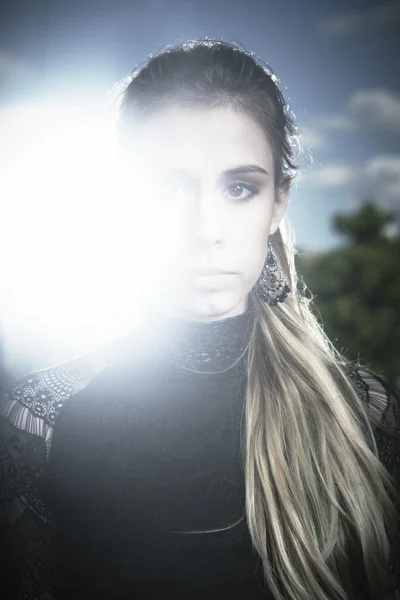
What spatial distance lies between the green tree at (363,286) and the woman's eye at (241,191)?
6.58 meters

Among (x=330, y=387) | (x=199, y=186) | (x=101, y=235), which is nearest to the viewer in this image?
(x=199, y=186)

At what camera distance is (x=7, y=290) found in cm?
120

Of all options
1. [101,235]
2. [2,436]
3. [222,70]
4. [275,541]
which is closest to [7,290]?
[101,235]

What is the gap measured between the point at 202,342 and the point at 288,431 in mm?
248

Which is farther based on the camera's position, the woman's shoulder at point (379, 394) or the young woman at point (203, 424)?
the woman's shoulder at point (379, 394)

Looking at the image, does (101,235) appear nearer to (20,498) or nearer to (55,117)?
(55,117)

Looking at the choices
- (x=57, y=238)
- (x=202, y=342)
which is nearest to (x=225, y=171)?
(x=202, y=342)

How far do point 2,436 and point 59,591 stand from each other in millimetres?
320

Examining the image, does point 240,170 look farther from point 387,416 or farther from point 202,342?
point 387,416

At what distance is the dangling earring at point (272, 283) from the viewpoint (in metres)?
1.03

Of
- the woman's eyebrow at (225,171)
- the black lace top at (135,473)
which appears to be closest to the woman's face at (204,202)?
the woman's eyebrow at (225,171)

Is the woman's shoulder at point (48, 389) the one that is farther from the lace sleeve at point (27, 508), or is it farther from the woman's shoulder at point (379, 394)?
the woman's shoulder at point (379, 394)

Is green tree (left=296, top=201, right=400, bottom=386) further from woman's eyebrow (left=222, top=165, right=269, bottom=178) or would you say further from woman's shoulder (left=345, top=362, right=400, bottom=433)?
woman's eyebrow (left=222, top=165, right=269, bottom=178)

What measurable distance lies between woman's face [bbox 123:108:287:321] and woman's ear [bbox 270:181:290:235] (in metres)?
0.06
